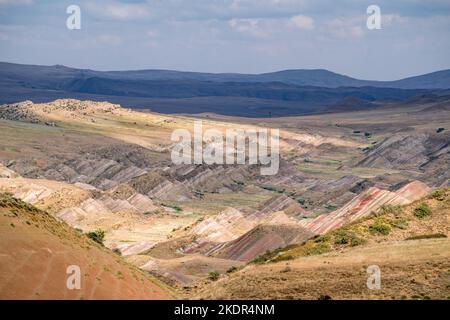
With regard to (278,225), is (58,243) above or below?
above

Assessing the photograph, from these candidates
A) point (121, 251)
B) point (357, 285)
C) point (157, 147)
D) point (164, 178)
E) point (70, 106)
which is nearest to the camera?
point (357, 285)

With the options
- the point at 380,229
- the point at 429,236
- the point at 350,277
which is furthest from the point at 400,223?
the point at 350,277

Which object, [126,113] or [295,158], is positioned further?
[126,113]

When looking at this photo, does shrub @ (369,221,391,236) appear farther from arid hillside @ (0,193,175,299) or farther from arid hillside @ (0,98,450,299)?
arid hillside @ (0,193,175,299)

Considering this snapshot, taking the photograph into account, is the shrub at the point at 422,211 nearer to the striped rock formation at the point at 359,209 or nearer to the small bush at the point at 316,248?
the small bush at the point at 316,248

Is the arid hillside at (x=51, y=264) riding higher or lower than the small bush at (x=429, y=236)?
higher

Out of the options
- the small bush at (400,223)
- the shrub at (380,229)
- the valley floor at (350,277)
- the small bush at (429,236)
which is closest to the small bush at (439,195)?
the small bush at (400,223)
